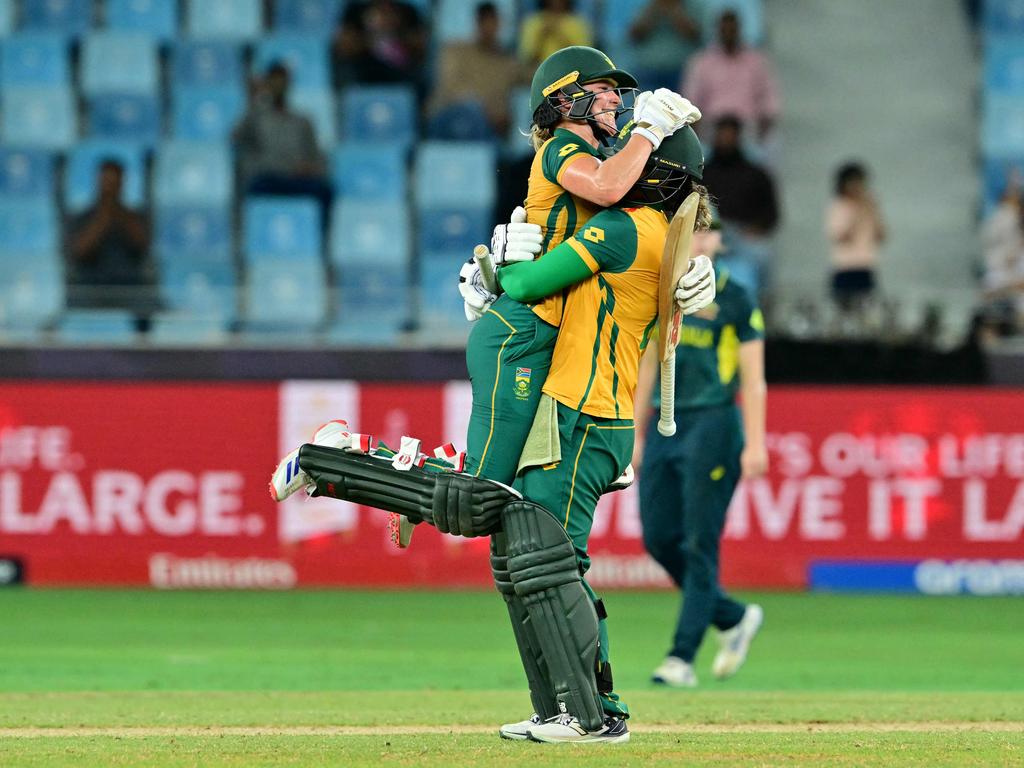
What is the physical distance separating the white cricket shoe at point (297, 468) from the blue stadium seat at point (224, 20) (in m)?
11.4

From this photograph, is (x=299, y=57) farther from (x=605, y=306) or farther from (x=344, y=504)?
(x=605, y=306)

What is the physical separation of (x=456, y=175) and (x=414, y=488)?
9675 millimetres

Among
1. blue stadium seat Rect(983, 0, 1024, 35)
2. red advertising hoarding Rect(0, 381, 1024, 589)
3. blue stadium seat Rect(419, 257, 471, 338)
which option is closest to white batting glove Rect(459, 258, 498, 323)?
blue stadium seat Rect(419, 257, 471, 338)

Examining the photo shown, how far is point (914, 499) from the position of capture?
45.5 ft

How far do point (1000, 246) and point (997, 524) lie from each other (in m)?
2.52

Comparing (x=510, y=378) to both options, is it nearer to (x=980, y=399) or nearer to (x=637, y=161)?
(x=637, y=161)

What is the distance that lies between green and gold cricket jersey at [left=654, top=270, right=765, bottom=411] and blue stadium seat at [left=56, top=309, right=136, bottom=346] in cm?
586

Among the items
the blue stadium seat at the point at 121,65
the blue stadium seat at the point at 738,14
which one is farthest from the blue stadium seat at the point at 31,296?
the blue stadium seat at the point at 738,14

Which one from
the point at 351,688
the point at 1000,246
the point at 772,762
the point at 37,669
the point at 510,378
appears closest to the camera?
the point at 772,762

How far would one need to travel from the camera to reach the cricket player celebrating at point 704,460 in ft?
29.1

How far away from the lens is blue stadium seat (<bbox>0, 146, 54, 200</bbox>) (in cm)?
1545

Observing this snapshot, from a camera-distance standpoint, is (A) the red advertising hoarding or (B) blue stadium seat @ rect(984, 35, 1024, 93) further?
(B) blue stadium seat @ rect(984, 35, 1024, 93)

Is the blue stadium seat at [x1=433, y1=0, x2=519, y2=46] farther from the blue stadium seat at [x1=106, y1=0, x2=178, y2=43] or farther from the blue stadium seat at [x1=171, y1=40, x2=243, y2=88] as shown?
the blue stadium seat at [x1=106, y1=0, x2=178, y2=43]

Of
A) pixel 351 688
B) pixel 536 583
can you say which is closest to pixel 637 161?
pixel 536 583
